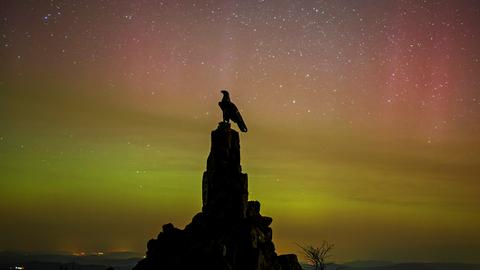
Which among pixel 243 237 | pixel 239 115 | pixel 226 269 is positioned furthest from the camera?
pixel 239 115

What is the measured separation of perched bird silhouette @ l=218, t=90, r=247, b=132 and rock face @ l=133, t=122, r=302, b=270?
0.97 meters

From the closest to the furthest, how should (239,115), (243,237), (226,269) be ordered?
(226,269)
(243,237)
(239,115)

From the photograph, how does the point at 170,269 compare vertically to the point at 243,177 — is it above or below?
below

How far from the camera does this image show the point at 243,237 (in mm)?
49344

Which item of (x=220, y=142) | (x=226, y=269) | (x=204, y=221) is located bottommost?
(x=226, y=269)

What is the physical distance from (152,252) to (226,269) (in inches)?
384

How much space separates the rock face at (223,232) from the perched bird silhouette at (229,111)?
97 centimetres

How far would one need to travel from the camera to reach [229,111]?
52.7 meters

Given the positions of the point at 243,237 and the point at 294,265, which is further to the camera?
the point at 294,265

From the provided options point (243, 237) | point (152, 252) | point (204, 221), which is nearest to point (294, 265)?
point (243, 237)

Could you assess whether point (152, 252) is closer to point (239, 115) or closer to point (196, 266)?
point (196, 266)

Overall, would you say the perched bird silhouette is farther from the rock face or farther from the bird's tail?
the rock face

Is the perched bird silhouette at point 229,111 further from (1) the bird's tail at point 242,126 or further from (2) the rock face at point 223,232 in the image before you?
(2) the rock face at point 223,232

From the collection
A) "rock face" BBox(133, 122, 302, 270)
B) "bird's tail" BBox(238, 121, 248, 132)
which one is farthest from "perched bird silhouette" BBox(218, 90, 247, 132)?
"rock face" BBox(133, 122, 302, 270)
